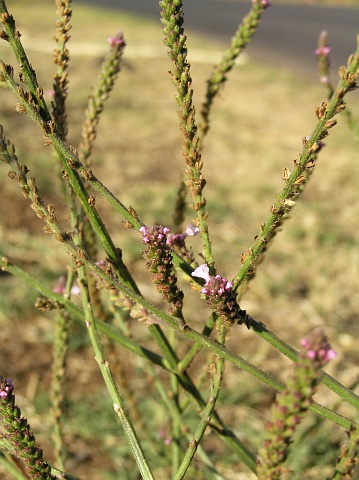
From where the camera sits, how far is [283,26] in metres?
11.3

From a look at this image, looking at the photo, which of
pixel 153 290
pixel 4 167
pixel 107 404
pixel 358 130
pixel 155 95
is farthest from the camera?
pixel 155 95

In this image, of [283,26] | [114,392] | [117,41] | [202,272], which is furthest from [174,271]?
[283,26]

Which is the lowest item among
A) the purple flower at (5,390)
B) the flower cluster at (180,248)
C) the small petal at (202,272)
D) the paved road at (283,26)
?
the purple flower at (5,390)

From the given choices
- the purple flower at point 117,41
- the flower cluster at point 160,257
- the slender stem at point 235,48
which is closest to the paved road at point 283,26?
the slender stem at point 235,48

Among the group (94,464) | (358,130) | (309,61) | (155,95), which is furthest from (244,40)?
(309,61)

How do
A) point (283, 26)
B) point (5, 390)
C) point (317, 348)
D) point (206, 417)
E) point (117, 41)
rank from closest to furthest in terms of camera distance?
1. point (317, 348)
2. point (5, 390)
3. point (206, 417)
4. point (117, 41)
5. point (283, 26)

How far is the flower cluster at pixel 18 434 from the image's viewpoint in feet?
2.07

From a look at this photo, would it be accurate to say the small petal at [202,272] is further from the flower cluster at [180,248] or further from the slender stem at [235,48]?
the slender stem at [235,48]

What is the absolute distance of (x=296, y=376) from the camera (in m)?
0.46

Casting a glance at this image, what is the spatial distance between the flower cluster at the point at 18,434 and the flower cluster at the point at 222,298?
226mm

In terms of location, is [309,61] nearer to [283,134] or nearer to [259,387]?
[283,134]

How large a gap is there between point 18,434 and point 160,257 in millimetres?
240

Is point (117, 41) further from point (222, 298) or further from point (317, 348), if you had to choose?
point (317, 348)

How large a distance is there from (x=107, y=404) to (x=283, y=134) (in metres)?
3.67
